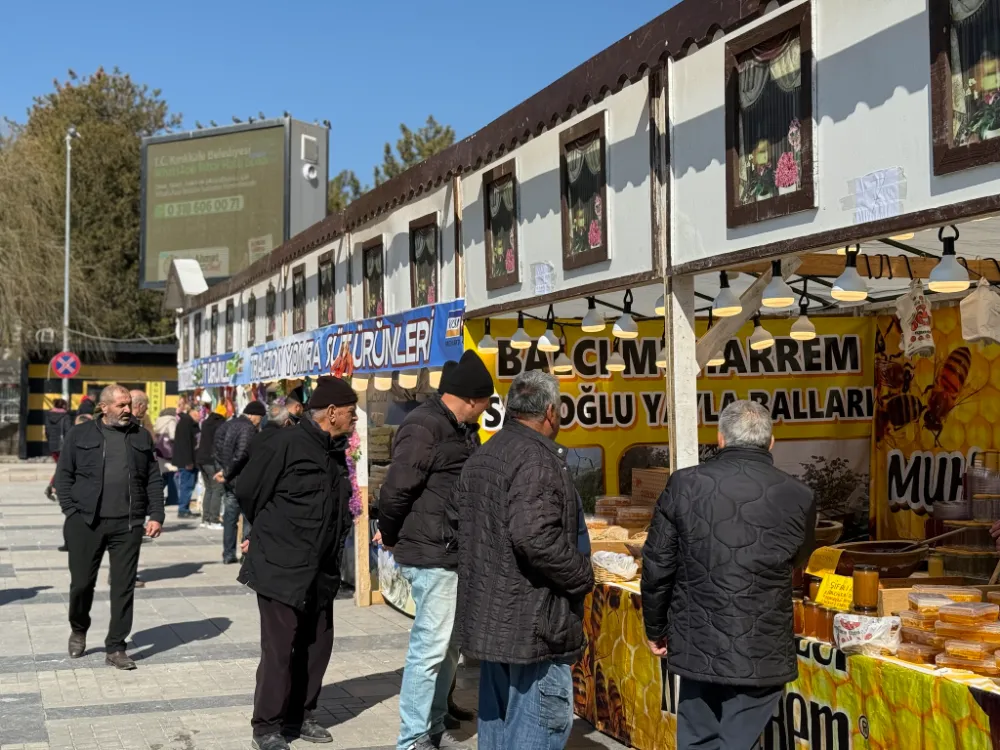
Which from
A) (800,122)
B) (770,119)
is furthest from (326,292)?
(800,122)

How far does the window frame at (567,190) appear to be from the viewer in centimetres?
700

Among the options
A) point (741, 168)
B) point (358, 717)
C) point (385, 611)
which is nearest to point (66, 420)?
point (385, 611)

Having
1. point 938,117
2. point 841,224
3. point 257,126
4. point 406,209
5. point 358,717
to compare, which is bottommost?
point 358,717

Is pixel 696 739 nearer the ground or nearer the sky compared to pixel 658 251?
nearer the ground

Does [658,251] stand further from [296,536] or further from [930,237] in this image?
[296,536]

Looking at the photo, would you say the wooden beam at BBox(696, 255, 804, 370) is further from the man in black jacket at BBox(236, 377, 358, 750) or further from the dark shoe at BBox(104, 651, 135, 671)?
the dark shoe at BBox(104, 651, 135, 671)

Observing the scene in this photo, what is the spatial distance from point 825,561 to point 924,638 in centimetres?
115

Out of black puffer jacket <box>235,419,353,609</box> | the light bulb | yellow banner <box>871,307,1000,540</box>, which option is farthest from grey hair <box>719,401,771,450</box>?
yellow banner <box>871,307,1000,540</box>

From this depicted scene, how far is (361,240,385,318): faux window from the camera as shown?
11.6 metres

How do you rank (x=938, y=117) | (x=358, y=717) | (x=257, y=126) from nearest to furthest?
(x=938, y=117), (x=358, y=717), (x=257, y=126)

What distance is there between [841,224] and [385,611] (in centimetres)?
673

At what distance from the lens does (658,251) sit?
638cm

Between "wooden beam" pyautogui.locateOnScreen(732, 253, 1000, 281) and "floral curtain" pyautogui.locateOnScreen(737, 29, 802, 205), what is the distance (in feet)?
5.56

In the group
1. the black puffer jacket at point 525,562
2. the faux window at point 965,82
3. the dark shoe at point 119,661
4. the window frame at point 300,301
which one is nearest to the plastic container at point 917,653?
the black puffer jacket at point 525,562
